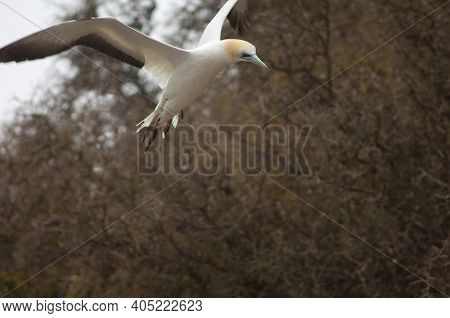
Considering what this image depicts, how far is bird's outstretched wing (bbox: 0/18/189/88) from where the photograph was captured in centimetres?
938

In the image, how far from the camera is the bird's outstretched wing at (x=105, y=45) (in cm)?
938

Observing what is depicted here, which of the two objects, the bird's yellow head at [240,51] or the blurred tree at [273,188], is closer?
the bird's yellow head at [240,51]

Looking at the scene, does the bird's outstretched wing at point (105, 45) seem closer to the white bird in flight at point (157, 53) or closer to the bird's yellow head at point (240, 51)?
the white bird in flight at point (157, 53)

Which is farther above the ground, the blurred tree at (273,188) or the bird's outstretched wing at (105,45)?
the bird's outstretched wing at (105,45)

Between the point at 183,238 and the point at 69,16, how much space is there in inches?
249

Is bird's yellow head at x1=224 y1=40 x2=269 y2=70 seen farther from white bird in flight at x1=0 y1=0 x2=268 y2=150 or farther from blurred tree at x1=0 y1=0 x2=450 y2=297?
blurred tree at x1=0 y1=0 x2=450 y2=297

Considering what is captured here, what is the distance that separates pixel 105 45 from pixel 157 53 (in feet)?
1.83

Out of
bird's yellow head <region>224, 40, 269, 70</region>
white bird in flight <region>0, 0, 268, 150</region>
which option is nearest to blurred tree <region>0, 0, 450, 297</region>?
white bird in flight <region>0, 0, 268, 150</region>

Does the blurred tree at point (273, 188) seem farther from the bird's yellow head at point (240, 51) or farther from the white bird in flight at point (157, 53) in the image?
the bird's yellow head at point (240, 51)

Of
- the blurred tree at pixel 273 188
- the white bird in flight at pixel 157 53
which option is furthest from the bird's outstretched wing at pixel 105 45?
the blurred tree at pixel 273 188

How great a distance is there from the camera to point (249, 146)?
43.8 ft

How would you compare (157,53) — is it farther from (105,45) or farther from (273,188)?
(273,188)

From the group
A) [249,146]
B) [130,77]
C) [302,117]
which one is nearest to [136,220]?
[249,146]

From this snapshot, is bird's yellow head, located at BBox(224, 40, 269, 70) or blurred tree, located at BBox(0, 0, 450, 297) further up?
bird's yellow head, located at BBox(224, 40, 269, 70)
